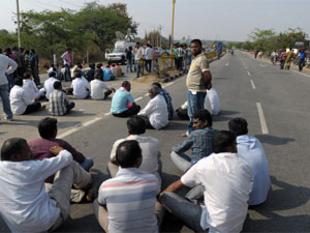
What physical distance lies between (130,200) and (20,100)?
8.13m

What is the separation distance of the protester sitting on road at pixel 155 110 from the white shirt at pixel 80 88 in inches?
207

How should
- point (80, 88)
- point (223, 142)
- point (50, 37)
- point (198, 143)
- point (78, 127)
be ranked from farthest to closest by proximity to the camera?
point (50, 37) → point (80, 88) → point (78, 127) → point (198, 143) → point (223, 142)

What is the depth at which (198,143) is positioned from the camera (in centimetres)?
541

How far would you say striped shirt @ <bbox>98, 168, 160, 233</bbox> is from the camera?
366cm

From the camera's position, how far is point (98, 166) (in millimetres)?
6672

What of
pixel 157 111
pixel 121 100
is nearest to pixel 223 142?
pixel 157 111

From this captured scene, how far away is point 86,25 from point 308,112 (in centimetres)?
5211

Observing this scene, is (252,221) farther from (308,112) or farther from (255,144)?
(308,112)

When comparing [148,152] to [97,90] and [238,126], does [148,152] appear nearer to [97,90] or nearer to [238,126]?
[238,126]

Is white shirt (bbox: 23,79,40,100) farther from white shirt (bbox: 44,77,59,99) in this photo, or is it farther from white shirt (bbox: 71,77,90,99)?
white shirt (bbox: 71,77,90,99)

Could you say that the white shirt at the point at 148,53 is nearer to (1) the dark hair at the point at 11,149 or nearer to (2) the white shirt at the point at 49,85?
(2) the white shirt at the point at 49,85

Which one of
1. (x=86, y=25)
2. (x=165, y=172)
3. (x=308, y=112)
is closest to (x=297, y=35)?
(x=86, y=25)

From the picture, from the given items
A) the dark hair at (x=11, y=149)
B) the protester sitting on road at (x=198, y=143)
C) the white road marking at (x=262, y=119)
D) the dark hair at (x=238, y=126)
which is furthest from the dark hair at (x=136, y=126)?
the white road marking at (x=262, y=119)

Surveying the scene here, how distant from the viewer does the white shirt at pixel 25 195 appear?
151 inches
